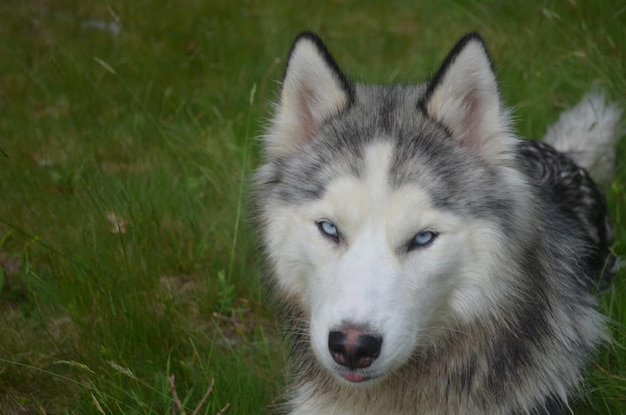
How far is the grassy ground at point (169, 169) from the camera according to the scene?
284 centimetres

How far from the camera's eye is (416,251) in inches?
85.5

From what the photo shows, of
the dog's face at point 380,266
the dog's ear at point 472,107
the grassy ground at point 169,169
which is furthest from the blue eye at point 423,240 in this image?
the grassy ground at point 169,169

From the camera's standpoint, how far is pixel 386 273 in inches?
82.0

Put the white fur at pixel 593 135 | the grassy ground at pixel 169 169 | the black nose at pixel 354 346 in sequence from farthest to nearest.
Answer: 1. the white fur at pixel 593 135
2. the grassy ground at pixel 169 169
3. the black nose at pixel 354 346

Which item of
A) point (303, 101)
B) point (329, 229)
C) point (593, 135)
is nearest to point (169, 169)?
point (303, 101)

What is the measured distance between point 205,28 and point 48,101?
5.07 ft

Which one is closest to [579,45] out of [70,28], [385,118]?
[385,118]

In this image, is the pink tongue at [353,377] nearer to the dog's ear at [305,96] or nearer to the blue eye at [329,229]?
the blue eye at [329,229]

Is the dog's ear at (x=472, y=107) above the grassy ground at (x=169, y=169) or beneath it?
above

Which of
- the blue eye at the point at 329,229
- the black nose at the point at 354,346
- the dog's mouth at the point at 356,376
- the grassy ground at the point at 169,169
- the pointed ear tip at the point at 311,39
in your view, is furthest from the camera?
the grassy ground at the point at 169,169

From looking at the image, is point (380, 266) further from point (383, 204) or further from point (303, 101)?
point (303, 101)

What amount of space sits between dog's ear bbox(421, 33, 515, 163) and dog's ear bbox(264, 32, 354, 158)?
0.31m

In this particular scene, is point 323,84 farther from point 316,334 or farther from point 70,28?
point 70,28

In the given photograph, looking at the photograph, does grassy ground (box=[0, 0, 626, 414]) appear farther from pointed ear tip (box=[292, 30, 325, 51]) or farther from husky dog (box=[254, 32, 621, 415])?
pointed ear tip (box=[292, 30, 325, 51])
